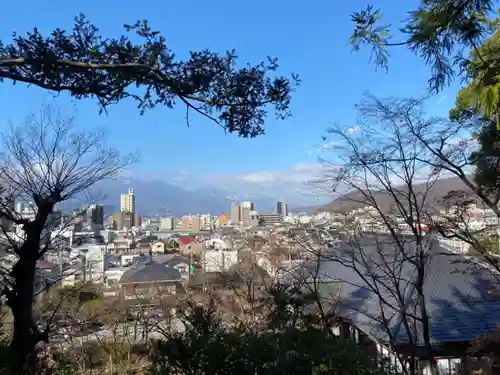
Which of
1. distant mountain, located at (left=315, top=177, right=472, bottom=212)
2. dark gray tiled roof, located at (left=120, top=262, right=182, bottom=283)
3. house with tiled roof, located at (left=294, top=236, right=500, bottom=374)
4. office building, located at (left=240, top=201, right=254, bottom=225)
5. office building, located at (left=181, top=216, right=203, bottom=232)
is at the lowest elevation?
house with tiled roof, located at (left=294, top=236, right=500, bottom=374)

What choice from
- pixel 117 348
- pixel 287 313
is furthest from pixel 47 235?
pixel 287 313

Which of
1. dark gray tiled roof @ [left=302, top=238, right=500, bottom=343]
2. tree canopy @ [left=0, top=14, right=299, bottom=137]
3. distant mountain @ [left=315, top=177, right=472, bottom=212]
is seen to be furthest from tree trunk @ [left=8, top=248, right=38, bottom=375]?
distant mountain @ [left=315, top=177, right=472, bottom=212]

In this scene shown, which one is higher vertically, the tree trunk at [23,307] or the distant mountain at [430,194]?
the distant mountain at [430,194]

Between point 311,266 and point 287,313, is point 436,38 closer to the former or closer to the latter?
point 287,313

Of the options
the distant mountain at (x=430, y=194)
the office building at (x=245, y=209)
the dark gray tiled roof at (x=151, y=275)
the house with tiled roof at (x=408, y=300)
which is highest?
the office building at (x=245, y=209)

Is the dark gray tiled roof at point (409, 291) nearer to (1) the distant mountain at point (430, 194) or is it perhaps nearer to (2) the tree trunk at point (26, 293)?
(1) the distant mountain at point (430, 194)

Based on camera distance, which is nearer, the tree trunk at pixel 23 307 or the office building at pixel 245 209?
the tree trunk at pixel 23 307

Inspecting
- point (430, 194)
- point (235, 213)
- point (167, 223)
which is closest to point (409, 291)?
point (430, 194)

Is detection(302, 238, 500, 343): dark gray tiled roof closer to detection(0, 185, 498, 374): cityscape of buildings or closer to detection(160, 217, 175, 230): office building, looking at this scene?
detection(0, 185, 498, 374): cityscape of buildings

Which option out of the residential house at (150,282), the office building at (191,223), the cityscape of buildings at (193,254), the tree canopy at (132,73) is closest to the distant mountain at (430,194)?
the cityscape of buildings at (193,254)
